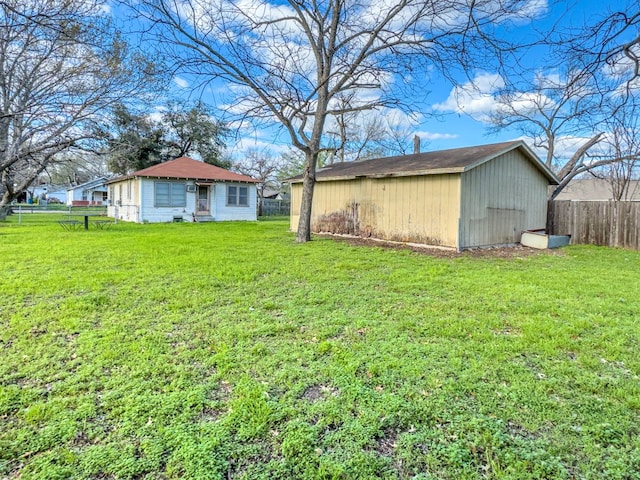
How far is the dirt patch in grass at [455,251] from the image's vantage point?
9.11 meters

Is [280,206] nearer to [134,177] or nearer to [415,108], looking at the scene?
[134,177]

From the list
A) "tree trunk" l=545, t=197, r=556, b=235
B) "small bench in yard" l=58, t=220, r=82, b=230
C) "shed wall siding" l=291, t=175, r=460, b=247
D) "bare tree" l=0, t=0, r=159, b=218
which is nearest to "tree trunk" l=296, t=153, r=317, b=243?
"shed wall siding" l=291, t=175, r=460, b=247

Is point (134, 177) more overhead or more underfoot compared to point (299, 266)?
more overhead

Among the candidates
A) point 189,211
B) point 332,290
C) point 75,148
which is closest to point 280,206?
point 189,211

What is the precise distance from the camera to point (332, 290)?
5.34 metres

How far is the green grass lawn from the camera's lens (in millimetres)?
1925

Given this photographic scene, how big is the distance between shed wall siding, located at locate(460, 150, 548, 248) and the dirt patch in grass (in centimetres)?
32

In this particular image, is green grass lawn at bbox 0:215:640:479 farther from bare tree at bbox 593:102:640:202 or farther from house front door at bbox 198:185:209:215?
house front door at bbox 198:185:209:215

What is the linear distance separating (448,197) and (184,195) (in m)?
14.4

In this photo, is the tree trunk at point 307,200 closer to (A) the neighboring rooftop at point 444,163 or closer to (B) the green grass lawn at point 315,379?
(A) the neighboring rooftop at point 444,163

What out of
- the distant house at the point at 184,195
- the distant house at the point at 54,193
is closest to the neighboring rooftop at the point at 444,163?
the distant house at the point at 184,195

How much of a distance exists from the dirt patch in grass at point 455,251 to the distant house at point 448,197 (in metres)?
0.19

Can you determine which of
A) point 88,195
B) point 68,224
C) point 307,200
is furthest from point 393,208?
point 88,195

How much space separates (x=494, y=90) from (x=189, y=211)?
52.9ft
